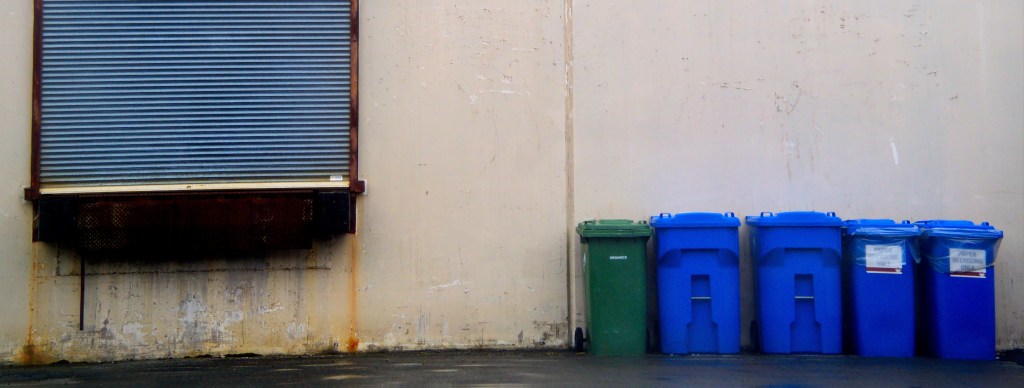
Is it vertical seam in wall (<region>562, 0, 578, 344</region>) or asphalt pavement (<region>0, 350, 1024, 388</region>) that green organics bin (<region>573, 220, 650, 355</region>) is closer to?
asphalt pavement (<region>0, 350, 1024, 388</region>)

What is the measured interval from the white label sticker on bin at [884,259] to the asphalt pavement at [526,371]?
0.70m

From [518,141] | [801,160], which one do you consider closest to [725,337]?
[801,160]

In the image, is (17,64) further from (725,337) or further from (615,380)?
(725,337)

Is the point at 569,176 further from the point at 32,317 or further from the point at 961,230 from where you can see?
the point at 32,317

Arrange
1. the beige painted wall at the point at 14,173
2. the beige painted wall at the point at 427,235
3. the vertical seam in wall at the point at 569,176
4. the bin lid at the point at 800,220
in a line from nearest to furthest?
the bin lid at the point at 800,220 → the beige painted wall at the point at 14,173 → the beige painted wall at the point at 427,235 → the vertical seam in wall at the point at 569,176

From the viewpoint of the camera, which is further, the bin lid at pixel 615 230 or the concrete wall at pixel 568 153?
the concrete wall at pixel 568 153

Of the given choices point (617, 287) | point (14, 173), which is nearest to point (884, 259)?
point (617, 287)

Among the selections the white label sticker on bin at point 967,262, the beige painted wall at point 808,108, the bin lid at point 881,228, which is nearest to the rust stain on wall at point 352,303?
the beige painted wall at point 808,108

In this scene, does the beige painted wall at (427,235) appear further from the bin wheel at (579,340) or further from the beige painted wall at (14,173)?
the beige painted wall at (14,173)

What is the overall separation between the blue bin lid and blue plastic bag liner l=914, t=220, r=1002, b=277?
5.06ft

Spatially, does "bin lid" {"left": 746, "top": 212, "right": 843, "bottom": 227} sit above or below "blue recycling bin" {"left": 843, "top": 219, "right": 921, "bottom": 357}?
above

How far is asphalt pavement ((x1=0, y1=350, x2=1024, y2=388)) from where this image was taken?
5.78 metres

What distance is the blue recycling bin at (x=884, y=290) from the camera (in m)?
6.45

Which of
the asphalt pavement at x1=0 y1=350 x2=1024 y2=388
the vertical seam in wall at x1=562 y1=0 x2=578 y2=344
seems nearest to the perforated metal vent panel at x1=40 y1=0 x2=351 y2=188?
the asphalt pavement at x1=0 y1=350 x2=1024 y2=388
